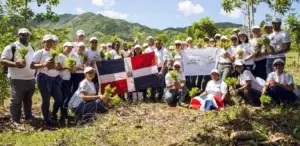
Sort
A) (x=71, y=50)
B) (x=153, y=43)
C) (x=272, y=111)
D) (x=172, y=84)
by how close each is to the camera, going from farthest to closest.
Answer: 1. (x=153, y=43)
2. (x=172, y=84)
3. (x=71, y=50)
4. (x=272, y=111)

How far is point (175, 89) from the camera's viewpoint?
35.5 ft

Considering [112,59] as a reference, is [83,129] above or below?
below

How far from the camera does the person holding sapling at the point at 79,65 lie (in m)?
9.90

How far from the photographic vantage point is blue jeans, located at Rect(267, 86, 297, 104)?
9195mm

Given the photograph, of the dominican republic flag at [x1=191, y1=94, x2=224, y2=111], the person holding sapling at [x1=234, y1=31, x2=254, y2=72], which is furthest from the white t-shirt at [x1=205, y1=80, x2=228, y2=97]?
the person holding sapling at [x1=234, y1=31, x2=254, y2=72]

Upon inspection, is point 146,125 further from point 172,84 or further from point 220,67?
point 220,67

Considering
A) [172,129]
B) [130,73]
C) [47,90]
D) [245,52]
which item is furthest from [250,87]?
[47,90]

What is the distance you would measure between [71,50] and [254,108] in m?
4.51

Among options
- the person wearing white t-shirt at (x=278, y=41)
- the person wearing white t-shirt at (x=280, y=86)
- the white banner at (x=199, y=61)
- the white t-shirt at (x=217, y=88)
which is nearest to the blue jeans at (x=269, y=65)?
the person wearing white t-shirt at (x=278, y=41)

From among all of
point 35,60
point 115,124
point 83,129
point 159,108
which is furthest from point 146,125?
point 35,60

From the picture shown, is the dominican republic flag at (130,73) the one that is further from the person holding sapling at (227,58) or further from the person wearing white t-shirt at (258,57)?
the person wearing white t-shirt at (258,57)

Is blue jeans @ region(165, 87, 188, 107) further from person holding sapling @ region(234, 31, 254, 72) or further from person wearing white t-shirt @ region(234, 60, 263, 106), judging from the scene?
person holding sapling @ region(234, 31, 254, 72)

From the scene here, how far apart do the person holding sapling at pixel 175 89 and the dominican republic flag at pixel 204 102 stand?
74cm

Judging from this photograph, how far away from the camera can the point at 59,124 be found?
9.21 m
